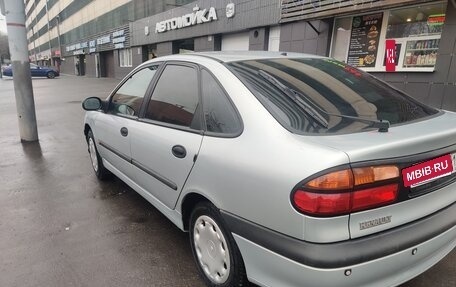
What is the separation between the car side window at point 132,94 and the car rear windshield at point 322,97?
1165mm

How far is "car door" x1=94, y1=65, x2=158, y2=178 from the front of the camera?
3352mm

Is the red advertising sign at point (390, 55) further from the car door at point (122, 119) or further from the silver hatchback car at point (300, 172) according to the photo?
the car door at point (122, 119)

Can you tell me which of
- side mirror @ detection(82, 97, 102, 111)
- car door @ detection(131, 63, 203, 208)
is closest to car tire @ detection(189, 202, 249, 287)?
car door @ detection(131, 63, 203, 208)

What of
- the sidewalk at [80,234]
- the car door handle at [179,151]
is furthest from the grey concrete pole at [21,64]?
the car door handle at [179,151]

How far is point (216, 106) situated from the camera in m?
2.34

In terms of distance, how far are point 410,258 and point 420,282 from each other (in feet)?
2.63

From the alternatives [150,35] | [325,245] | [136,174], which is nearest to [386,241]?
[325,245]

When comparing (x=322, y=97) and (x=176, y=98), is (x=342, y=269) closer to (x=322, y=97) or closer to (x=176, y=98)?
(x=322, y=97)

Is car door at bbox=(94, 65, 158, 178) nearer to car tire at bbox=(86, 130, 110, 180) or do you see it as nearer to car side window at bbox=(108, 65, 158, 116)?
car side window at bbox=(108, 65, 158, 116)

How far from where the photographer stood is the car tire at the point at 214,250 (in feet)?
7.00

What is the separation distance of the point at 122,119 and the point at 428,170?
8.84ft

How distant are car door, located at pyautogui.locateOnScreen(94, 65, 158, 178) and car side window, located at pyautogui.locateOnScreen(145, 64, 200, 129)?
253mm

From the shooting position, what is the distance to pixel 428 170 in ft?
6.15

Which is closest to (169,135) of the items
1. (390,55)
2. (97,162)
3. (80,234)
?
(80,234)
